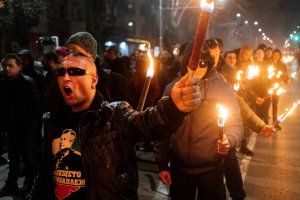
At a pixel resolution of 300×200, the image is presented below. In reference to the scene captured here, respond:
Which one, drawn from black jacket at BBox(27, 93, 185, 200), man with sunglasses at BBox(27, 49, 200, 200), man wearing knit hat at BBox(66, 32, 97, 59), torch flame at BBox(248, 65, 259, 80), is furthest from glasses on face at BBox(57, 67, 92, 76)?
torch flame at BBox(248, 65, 259, 80)

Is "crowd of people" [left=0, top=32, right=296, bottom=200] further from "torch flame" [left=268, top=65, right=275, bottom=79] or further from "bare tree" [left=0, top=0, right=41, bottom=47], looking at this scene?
"bare tree" [left=0, top=0, right=41, bottom=47]

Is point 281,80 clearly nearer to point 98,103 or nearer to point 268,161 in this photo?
point 268,161

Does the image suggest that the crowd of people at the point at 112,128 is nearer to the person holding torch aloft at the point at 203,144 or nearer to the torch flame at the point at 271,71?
the person holding torch aloft at the point at 203,144

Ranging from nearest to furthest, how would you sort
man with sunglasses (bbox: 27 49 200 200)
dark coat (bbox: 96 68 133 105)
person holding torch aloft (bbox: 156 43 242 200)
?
man with sunglasses (bbox: 27 49 200 200) → person holding torch aloft (bbox: 156 43 242 200) → dark coat (bbox: 96 68 133 105)

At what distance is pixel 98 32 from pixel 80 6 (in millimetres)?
3156

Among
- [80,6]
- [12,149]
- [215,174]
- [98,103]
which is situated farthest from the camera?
[80,6]

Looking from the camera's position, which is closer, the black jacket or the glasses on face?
the black jacket

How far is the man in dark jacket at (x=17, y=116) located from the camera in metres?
6.07

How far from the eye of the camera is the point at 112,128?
223 cm

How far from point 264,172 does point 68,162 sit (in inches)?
A: 205

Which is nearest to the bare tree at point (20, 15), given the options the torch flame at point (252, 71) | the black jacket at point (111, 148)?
the torch flame at point (252, 71)

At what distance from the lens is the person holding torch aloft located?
3.47m

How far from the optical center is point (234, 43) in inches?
3526

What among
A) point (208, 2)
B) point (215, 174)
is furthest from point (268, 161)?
point (208, 2)
